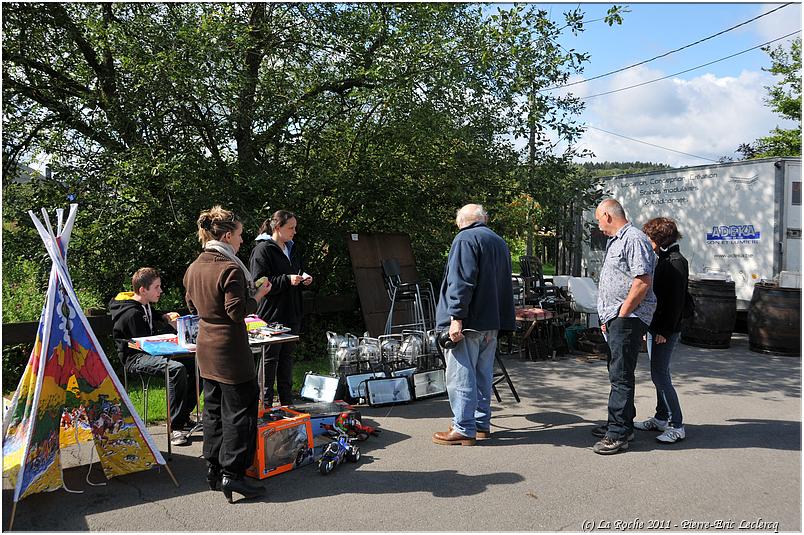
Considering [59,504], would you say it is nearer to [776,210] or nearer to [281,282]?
[281,282]

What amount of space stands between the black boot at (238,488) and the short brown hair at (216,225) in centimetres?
147

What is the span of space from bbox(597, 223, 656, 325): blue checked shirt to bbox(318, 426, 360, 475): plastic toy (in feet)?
6.93

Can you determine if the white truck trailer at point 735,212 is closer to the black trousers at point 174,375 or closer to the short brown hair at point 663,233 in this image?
the short brown hair at point 663,233

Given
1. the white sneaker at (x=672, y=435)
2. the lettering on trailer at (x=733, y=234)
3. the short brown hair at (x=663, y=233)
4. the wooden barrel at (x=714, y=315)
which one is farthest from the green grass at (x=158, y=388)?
the lettering on trailer at (x=733, y=234)

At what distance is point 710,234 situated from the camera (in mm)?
10477

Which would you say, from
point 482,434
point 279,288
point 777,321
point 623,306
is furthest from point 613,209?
point 777,321

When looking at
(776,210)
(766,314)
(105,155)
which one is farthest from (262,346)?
(776,210)

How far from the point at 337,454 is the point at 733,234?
8.09 metres

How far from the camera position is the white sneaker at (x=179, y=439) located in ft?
16.7

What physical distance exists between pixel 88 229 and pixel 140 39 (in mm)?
2120

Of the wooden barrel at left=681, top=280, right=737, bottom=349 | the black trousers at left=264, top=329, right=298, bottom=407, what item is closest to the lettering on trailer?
the wooden barrel at left=681, top=280, right=737, bottom=349

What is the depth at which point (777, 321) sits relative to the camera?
8898 mm

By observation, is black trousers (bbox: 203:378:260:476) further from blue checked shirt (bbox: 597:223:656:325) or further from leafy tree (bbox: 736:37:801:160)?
leafy tree (bbox: 736:37:801:160)

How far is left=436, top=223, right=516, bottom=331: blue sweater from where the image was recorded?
4969 mm
